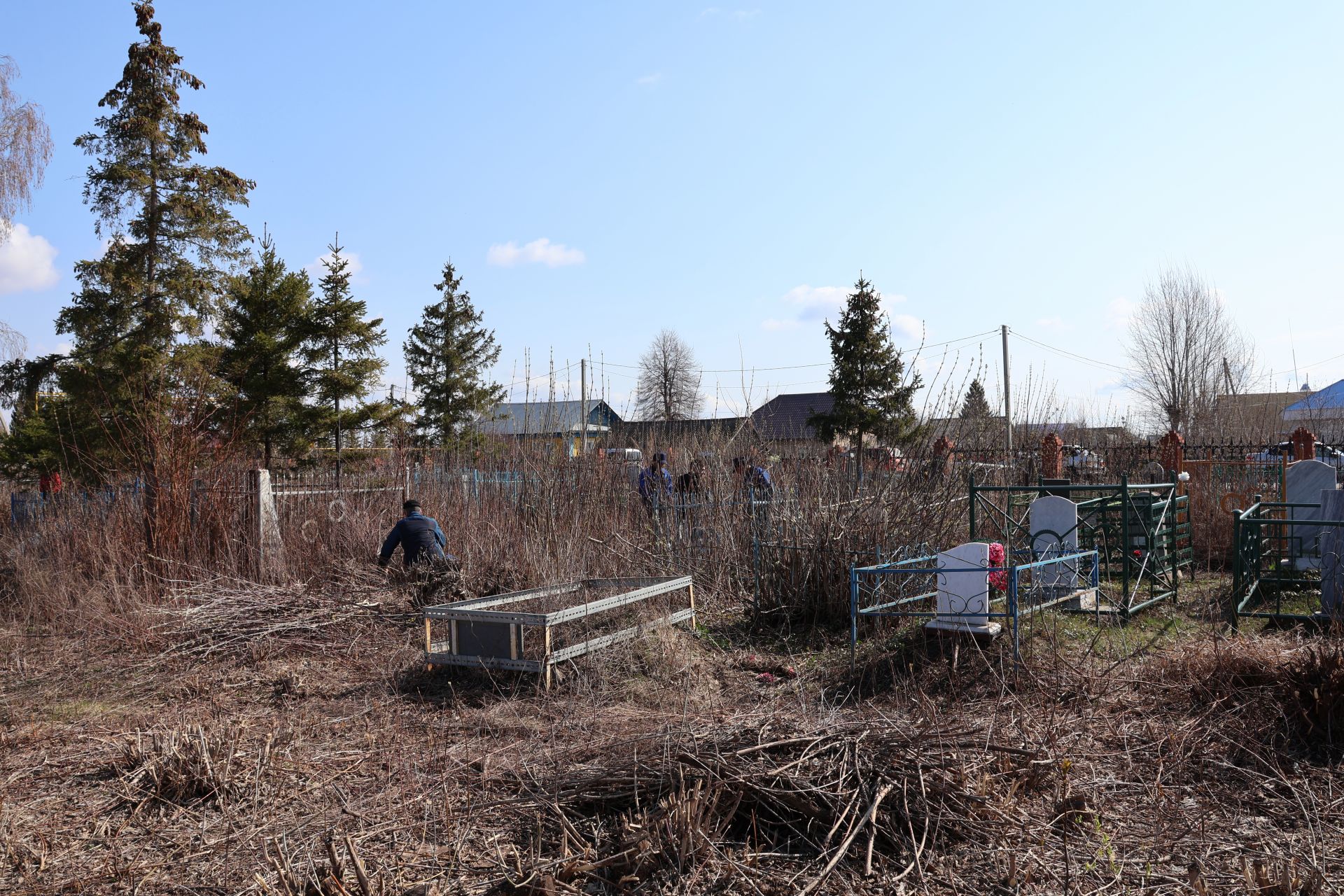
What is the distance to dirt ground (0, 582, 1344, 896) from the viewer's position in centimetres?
389

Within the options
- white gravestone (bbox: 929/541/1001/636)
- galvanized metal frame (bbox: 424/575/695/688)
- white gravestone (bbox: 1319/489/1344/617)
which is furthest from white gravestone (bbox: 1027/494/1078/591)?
galvanized metal frame (bbox: 424/575/695/688)

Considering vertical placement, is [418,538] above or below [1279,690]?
above

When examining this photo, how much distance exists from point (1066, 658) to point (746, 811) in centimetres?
349

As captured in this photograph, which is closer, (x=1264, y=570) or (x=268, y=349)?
(x=1264, y=570)

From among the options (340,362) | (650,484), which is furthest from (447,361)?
(650,484)

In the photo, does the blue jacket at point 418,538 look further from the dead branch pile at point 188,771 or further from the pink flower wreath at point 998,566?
the pink flower wreath at point 998,566

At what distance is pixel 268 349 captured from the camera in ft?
76.3

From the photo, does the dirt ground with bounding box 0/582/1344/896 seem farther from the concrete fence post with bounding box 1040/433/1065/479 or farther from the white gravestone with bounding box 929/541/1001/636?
the concrete fence post with bounding box 1040/433/1065/479

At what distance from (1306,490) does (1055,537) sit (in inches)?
186

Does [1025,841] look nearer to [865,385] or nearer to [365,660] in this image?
[365,660]

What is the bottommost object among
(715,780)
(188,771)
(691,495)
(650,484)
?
(188,771)

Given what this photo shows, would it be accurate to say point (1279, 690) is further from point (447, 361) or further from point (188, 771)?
point (447, 361)

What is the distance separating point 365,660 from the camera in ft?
26.7

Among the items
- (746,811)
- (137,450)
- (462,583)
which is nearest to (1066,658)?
(746,811)
